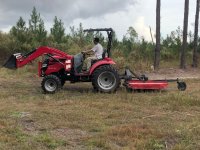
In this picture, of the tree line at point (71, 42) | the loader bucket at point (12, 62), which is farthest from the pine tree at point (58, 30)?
the loader bucket at point (12, 62)

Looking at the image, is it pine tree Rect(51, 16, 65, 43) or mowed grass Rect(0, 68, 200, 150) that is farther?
pine tree Rect(51, 16, 65, 43)

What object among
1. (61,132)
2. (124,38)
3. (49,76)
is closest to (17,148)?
(61,132)

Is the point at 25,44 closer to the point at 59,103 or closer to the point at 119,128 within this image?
the point at 59,103

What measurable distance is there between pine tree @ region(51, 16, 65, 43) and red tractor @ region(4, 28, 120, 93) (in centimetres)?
1111

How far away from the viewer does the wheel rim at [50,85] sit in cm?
1437

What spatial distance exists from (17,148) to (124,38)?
23.0m

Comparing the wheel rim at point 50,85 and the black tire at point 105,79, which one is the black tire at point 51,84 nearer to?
the wheel rim at point 50,85

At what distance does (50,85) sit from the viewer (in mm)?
14461

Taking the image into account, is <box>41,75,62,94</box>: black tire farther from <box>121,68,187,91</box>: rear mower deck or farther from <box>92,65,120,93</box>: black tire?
<box>121,68,187,91</box>: rear mower deck

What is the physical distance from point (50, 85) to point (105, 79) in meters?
1.81

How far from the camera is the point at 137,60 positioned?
25.8 meters

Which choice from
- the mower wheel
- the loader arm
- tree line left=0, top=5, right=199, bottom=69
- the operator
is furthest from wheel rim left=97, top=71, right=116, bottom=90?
tree line left=0, top=5, right=199, bottom=69

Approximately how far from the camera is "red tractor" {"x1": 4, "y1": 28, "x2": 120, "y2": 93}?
47.4ft

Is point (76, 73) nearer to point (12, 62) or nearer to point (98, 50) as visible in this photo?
point (98, 50)
